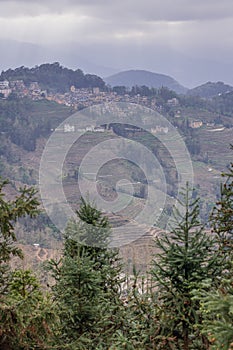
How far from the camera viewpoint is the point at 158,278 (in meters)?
4.40

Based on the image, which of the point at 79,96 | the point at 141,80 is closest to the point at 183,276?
the point at 79,96

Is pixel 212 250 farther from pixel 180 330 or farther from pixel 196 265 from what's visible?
pixel 180 330

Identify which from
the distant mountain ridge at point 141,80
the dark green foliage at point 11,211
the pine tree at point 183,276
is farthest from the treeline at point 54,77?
the dark green foliage at point 11,211

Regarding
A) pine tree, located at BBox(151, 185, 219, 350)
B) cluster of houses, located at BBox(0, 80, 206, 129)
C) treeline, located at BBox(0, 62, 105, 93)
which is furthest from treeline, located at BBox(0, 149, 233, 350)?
treeline, located at BBox(0, 62, 105, 93)

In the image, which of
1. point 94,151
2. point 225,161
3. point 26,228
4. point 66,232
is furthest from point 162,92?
point 66,232

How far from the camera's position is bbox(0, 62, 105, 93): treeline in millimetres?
91062

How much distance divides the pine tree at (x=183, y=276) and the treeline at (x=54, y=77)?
86.3 metres

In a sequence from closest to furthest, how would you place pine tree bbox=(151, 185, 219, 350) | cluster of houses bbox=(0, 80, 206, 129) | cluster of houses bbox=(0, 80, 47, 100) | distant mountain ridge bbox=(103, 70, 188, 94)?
pine tree bbox=(151, 185, 219, 350), cluster of houses bbox=(0, 80, 206, 129), cluster of houses bbox=(0, 80, 47, 100), distant mountain ridge bbox=(103, 70, 188, 94)

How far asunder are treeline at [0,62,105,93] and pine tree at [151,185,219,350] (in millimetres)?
86265

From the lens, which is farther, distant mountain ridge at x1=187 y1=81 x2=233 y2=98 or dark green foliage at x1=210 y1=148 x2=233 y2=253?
distant mountain ridge at x1=187 y1=81 x2=233 y2=98

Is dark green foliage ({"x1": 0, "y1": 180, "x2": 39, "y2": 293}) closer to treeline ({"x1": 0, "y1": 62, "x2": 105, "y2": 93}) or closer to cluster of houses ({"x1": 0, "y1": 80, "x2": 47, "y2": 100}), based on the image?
cluster of houses ({"x1": 0, "y1": 80, "x2": 47, "y2": 100})

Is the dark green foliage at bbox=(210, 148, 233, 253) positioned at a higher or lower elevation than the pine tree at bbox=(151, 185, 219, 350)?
higher

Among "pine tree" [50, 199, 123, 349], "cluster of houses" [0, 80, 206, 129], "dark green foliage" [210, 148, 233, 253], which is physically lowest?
"pine tree" [50, 199, 123, 349]

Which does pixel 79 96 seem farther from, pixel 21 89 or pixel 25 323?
pixel 25 323
